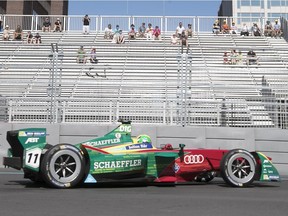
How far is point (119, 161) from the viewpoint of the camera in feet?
23.6

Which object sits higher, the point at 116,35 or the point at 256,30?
the point at 256,30

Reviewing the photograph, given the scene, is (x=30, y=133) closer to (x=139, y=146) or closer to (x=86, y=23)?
(x=139, y=146)

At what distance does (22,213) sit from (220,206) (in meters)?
2.47

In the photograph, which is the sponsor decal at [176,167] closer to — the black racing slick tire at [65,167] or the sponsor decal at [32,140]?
the black racing slick tire at [65,167]

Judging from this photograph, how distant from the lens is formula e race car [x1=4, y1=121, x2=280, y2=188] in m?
6.94

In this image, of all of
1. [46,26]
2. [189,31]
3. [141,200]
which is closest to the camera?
[141,200]

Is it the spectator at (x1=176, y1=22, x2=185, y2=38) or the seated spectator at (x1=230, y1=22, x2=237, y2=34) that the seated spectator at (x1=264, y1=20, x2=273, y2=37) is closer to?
the seated spectator at (x1=230, y1=22, x2=237, y2=34)

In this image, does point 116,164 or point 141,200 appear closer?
point 141,200

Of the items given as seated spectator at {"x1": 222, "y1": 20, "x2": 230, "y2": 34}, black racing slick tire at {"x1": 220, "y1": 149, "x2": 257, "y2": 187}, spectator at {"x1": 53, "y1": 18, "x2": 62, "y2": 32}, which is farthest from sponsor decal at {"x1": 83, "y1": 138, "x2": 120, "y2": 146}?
spectator at {"x1": 53, "y1": 18, "x2": 62, "y2": 32}

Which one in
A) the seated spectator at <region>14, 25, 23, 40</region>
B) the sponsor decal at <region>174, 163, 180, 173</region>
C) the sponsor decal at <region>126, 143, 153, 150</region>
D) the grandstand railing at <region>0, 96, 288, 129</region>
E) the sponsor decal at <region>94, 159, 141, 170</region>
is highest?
the seated spectator at <region>14, 25, 23, 40</region>

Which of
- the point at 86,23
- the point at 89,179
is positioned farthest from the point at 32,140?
the point at 86,23

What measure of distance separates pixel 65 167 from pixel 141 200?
1.56 metres

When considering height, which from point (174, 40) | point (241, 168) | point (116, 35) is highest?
point (116, 35)

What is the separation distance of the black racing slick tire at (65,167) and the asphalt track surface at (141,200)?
0.16 metres
